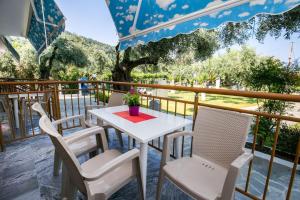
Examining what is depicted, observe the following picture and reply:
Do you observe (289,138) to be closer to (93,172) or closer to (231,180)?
(231,180)

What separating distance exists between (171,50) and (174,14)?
4.42m

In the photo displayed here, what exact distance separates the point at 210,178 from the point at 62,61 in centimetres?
1185

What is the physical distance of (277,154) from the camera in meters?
4.31

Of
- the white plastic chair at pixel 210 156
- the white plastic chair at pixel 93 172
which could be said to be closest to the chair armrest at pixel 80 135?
the white plastic chair at pixel 93 172

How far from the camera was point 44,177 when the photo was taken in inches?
77.9

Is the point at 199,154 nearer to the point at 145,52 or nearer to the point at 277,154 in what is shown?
the point at 277,154

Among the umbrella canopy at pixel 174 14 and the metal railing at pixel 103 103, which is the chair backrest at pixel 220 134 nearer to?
the metal railing at pixel 103 103

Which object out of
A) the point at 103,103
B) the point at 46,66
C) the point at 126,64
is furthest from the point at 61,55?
the point at 103,103

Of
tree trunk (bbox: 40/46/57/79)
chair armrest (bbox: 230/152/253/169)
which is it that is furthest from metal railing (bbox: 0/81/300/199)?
tree trunk (bbox: 40/46/57/79)

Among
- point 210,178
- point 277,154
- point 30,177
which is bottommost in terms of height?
point 277,154

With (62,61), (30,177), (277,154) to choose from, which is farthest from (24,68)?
(277,154)

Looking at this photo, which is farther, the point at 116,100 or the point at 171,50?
the point at 171,50

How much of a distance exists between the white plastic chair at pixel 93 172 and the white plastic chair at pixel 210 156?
36 centimetres

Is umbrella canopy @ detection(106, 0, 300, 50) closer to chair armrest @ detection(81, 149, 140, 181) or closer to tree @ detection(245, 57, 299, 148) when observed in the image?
chair armrest @ detection(81, 149, 140, 181)
